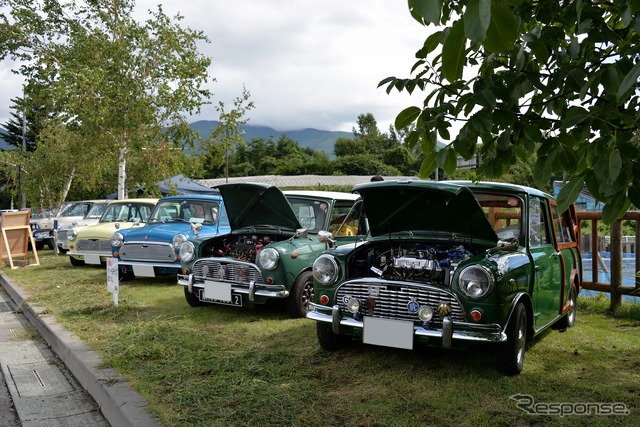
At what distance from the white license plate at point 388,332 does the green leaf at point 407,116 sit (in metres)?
1.99

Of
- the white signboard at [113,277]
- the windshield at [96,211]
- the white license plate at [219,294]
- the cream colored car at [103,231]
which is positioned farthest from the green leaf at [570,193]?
the windshield at [96,211]

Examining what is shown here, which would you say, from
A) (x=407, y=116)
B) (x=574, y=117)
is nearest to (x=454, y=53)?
(x=574, y=117)

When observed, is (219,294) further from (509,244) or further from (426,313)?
(509,244)

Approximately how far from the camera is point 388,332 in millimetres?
4648

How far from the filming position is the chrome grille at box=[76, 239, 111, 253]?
12.1 metres

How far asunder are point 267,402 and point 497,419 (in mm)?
1533

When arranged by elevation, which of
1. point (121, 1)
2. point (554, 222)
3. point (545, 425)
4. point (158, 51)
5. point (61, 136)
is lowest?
point (545, 425)

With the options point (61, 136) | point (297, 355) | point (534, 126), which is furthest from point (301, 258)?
point (61, 136)

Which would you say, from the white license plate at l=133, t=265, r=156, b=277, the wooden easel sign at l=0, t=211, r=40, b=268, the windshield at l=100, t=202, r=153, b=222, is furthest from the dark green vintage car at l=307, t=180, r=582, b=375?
the wooden easel sign at l=0, t=211, r=40, b=268

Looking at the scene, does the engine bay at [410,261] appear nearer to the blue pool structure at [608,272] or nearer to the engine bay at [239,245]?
the engine bay at [239,245]

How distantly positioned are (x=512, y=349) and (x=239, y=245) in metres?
4.36

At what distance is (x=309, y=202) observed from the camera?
8281 millimetres

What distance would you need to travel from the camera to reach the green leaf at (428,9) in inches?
58.1

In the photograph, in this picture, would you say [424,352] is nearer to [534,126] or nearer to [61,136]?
[534,126]
